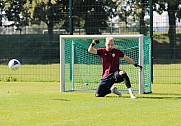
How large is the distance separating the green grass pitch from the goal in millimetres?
558

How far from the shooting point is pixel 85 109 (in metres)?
11.6

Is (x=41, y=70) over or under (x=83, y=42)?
under


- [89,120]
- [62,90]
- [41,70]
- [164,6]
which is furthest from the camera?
[164,6]

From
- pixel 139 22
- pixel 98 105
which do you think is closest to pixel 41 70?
pixel 139 22

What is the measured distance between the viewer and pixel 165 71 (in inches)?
985

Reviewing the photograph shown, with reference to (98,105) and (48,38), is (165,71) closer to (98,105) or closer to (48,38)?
(48,38)

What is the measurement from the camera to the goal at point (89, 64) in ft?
51.2

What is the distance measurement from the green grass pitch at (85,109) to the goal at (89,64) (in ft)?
1.83

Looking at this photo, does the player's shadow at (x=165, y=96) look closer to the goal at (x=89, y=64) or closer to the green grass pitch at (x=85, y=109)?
the green grass pitch at (x=85, y=109)

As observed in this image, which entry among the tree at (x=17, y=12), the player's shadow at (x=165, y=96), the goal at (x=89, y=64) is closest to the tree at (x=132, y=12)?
the tree at (x=17, y=12)

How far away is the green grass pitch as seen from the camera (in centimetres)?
984

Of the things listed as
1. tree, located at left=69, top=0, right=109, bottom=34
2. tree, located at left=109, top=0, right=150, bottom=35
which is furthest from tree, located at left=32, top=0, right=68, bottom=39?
tree, located at left=109, top=0, right=150, bottom=35

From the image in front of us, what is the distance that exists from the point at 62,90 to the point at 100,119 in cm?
575

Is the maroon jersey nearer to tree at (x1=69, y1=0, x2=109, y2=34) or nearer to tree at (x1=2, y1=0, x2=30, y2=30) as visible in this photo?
tree at (x1=69, y1=0, x2=109, y2=34)
